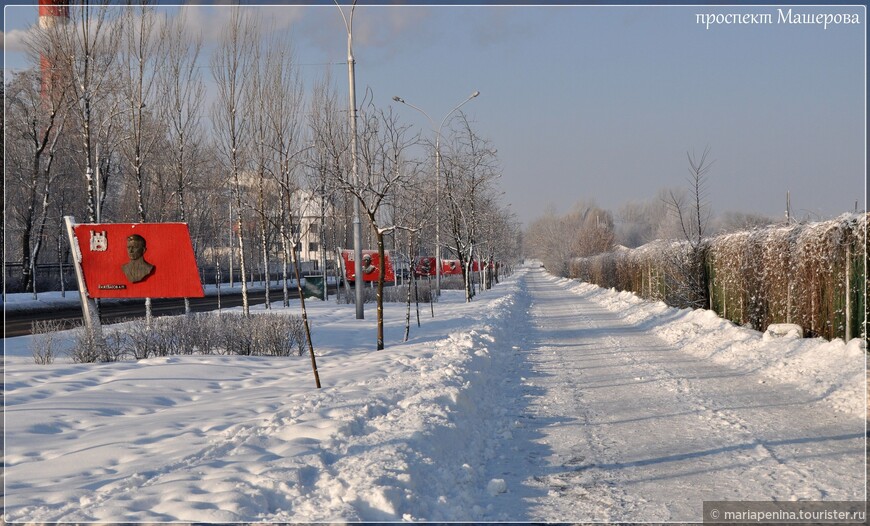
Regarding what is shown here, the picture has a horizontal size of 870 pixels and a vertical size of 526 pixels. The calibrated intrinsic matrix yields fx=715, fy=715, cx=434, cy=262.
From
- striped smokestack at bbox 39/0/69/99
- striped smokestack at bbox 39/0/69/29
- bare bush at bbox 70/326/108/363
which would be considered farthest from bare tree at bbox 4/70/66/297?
bare bush at bbox 70/326/108/363

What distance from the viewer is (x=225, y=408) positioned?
27.8 ft

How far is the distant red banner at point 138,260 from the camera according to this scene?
12.9 meters

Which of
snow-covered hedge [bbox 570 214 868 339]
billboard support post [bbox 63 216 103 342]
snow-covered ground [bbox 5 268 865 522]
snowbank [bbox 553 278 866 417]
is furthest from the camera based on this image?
billboard support post [bbox 63 216 103 342]

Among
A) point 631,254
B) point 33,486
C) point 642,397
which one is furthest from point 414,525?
point 631,254

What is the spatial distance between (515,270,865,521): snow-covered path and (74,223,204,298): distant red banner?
6.48 m

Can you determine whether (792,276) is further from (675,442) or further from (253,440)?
(253,440)

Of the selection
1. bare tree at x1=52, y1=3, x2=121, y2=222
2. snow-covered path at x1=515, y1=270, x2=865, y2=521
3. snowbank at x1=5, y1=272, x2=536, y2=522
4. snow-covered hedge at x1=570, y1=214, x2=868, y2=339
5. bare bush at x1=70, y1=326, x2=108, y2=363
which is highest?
bare tree at x1=52, y1=3, x2=121, y2=222

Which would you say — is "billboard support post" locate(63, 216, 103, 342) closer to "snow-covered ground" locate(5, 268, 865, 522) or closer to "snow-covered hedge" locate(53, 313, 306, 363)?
"snow-covered hedge" locate(53, 313, 306, 363)

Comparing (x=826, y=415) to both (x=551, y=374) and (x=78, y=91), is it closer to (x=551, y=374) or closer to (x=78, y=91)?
(x=551, y=374)

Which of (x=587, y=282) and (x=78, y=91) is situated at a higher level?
(x=78, y=91)

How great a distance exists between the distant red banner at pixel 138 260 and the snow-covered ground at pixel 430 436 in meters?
1.68

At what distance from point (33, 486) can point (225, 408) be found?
3031 millimetres

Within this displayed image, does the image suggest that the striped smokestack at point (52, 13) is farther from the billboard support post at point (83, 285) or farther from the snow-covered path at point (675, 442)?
the snow-covered path at point (675, 442)

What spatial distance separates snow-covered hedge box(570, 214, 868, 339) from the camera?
12625 millimetres
